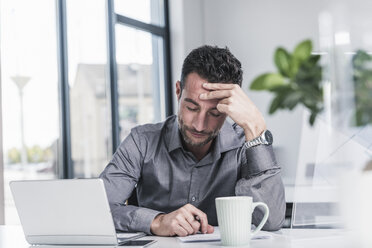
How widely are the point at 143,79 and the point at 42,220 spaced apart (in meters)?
3.48

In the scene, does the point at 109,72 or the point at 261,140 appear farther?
the point at 109,72

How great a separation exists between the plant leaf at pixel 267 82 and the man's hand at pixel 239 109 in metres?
0.89

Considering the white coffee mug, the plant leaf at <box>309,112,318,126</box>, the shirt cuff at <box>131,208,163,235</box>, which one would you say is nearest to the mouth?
the shirt cuff at <box>131,208,163,235</box>

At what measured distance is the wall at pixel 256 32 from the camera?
15.3 feet

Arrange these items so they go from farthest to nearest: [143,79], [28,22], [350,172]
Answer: [143,79], [28,22], [350,172]

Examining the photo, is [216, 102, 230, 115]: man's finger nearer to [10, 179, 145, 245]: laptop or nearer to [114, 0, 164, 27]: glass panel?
[10, 179, 145, 245]: laptop

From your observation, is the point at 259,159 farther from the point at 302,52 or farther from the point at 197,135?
the point at 302,52

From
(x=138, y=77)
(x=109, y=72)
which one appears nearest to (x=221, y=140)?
(x=109, y=72)

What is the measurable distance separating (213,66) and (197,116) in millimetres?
174

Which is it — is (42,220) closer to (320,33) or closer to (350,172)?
(350,172)

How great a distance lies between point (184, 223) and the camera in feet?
4.47

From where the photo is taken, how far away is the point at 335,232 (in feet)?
3.01

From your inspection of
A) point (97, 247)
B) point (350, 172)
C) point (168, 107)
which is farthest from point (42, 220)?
point (168, 107)

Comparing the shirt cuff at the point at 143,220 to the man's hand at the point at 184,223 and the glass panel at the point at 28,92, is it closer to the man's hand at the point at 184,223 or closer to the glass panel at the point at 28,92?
the man's hand at the point at 184,223
